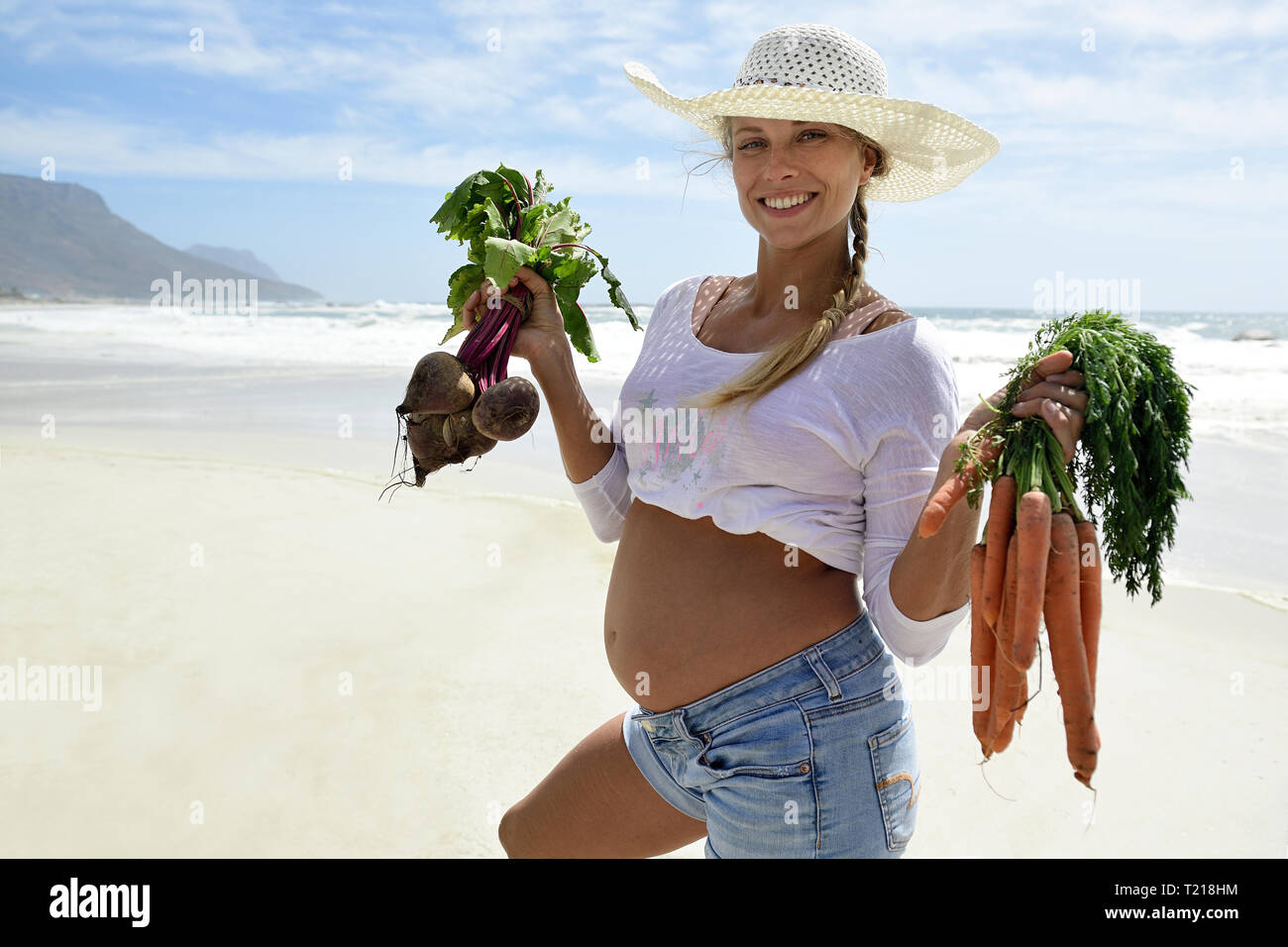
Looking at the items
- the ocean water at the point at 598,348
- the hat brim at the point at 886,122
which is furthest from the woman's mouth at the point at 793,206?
the ocean water at the point at 598,348

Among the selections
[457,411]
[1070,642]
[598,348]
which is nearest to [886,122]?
[1070,642]

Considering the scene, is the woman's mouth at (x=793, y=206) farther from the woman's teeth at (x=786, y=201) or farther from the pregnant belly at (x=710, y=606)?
the pregnant belly at (x=710, y=606)

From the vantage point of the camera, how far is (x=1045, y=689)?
12.5 feet

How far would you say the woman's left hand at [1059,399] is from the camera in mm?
1248

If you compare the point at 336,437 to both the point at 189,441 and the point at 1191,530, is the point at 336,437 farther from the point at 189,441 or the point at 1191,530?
the point at 1191,530

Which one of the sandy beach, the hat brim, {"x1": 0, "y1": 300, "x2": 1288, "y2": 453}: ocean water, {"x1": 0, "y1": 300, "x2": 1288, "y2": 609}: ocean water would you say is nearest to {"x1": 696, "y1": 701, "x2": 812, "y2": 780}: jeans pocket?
{"x1": 0, "y1": 300, "x2": 1288, "y2": 609}: ocean water

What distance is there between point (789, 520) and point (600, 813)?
721mm

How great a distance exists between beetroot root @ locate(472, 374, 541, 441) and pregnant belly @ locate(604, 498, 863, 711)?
395mm

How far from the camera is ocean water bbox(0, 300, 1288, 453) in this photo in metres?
11.2

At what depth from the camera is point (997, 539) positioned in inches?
51.6

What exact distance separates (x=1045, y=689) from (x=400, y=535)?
3517mm

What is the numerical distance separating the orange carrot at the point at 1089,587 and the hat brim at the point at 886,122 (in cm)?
81

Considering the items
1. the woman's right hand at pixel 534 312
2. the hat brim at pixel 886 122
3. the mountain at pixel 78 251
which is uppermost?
the mountain at pixel 78 251

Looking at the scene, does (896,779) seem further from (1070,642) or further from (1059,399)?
(1059,399)
